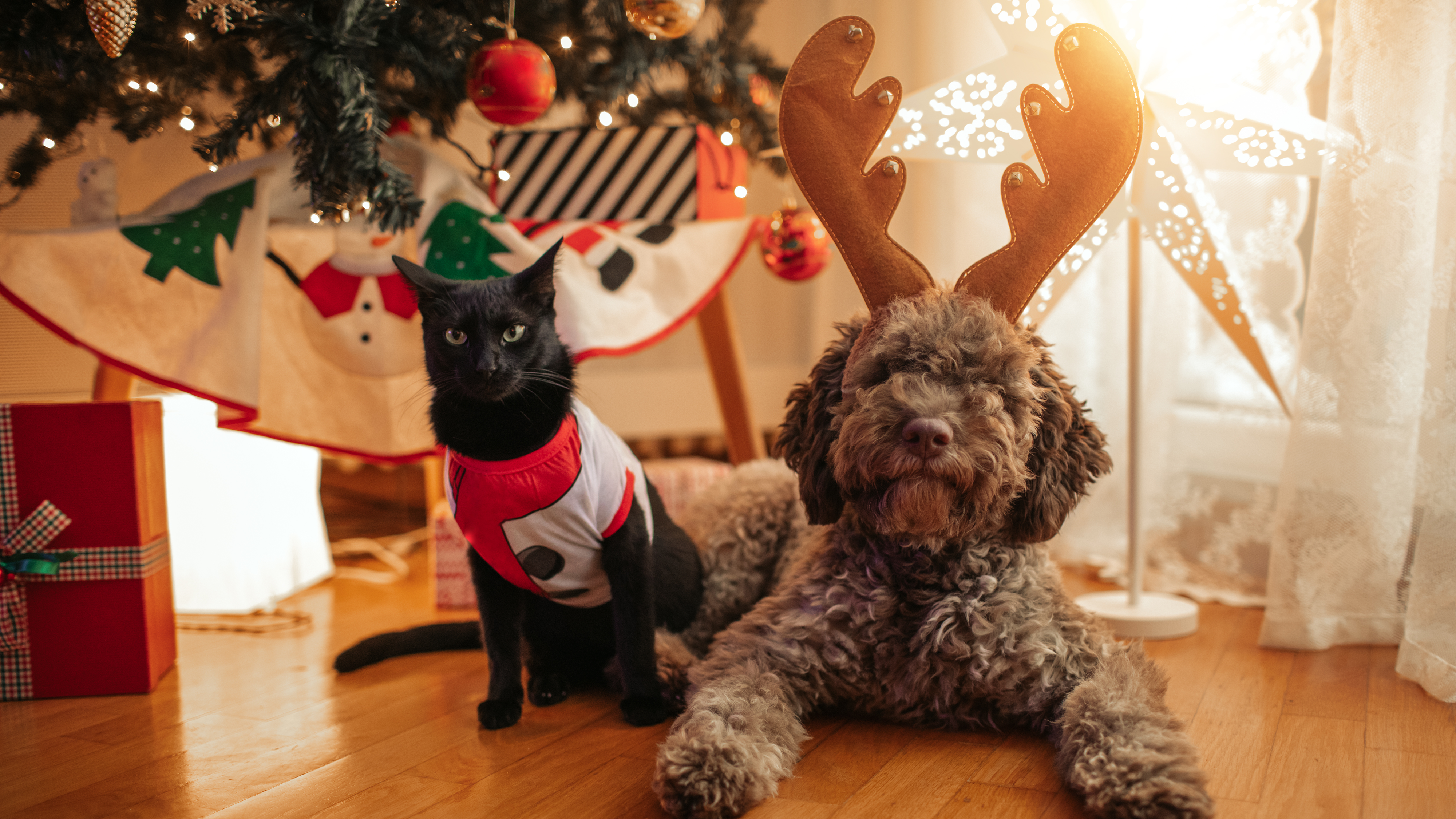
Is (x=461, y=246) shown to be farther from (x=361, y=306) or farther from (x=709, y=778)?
(x=709, y=778)

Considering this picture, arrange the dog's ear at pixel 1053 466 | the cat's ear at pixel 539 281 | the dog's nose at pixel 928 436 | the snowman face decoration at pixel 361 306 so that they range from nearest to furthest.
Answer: the dog's nose at pixel 928 436 < the dog's ear at pixel 1053 466 < the cat's ear at pixel 539 281 < the snowman face decoration at pixel 361 306

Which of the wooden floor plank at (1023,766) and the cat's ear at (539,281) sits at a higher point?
the cat's ear at (539,281)

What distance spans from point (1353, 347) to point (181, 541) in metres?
2.00

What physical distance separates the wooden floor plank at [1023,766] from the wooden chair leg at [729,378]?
994 millimetres

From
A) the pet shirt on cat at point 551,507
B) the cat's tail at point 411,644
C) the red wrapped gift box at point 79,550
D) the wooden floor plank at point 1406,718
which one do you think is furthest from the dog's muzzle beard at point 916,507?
the red wrapped gift box at point 79,550

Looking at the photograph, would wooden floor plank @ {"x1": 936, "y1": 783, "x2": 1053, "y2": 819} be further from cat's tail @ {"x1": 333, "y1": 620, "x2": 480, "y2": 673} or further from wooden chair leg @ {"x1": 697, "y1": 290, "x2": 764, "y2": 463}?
wooden chair leg @ {"x1": 697, "y1": 290, "x2": 764, "y2": 463}

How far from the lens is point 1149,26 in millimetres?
1412

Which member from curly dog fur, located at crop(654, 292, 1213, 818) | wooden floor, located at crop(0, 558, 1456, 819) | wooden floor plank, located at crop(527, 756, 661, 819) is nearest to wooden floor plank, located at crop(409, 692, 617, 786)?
wooden floor, located at crop(0, 558, 1456, 819)

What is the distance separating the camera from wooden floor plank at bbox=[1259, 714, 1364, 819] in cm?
98

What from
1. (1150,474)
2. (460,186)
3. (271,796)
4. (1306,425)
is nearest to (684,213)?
(460,186)

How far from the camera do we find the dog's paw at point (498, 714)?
124 cm

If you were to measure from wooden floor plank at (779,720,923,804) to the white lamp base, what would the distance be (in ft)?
1.66

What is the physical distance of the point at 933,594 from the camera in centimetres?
112

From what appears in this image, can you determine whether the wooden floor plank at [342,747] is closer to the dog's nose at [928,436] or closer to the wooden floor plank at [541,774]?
the wooden floor plank at [541,774]
